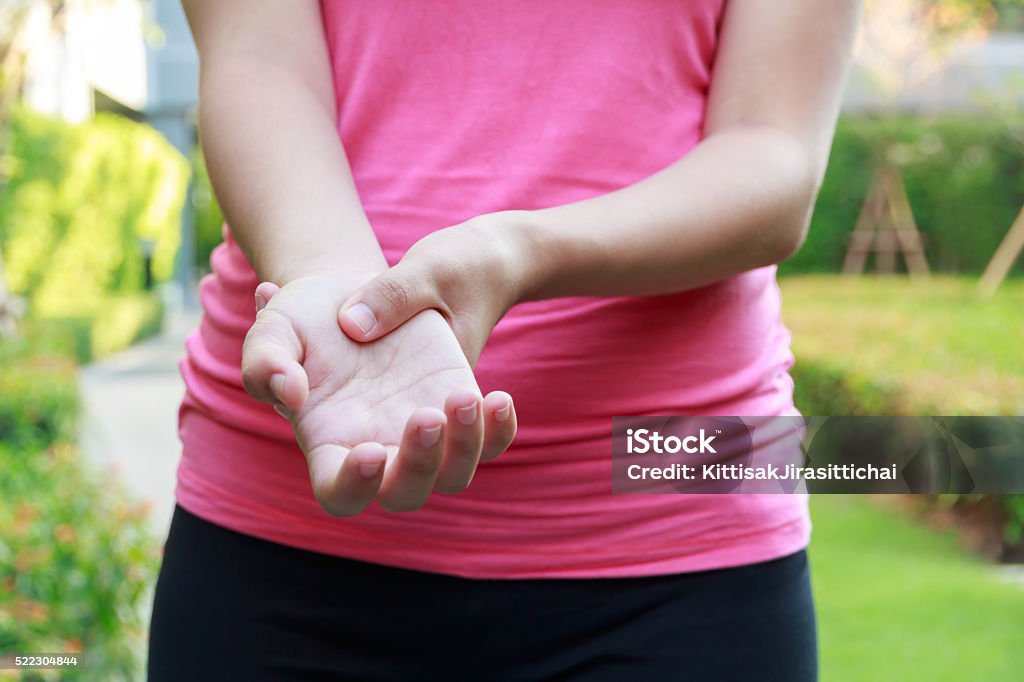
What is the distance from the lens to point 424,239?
792 millimetres

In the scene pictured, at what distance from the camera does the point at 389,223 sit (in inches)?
38.4

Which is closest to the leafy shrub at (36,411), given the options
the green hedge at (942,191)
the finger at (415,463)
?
the finger at (415,463)

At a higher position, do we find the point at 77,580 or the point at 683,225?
the point at 683,225

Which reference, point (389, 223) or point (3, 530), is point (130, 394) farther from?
point (389, 223)

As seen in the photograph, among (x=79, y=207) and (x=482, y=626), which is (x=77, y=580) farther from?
(x=79, y=207)

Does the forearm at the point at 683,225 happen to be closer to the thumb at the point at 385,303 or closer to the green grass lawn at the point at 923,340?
the thumb at the point at 385,303

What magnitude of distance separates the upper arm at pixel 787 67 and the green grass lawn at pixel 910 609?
10.5 ft

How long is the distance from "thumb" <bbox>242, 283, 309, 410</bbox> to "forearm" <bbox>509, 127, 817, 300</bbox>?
7.1 inches

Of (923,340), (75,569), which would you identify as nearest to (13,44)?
(75,569)

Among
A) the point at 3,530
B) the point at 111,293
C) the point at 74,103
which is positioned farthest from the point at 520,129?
the point at 74,103

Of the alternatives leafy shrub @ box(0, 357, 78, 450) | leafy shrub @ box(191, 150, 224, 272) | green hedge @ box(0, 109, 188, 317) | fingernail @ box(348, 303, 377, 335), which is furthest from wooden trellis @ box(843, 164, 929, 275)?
fingernail @ box(348, 303, 377, 335)

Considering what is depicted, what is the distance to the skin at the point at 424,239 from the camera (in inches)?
28.2

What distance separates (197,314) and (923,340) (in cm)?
1064

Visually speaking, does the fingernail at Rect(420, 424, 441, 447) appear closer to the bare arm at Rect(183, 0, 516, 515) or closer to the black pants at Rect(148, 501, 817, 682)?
the bare arm at Rect(183, 0, 516, 515)
